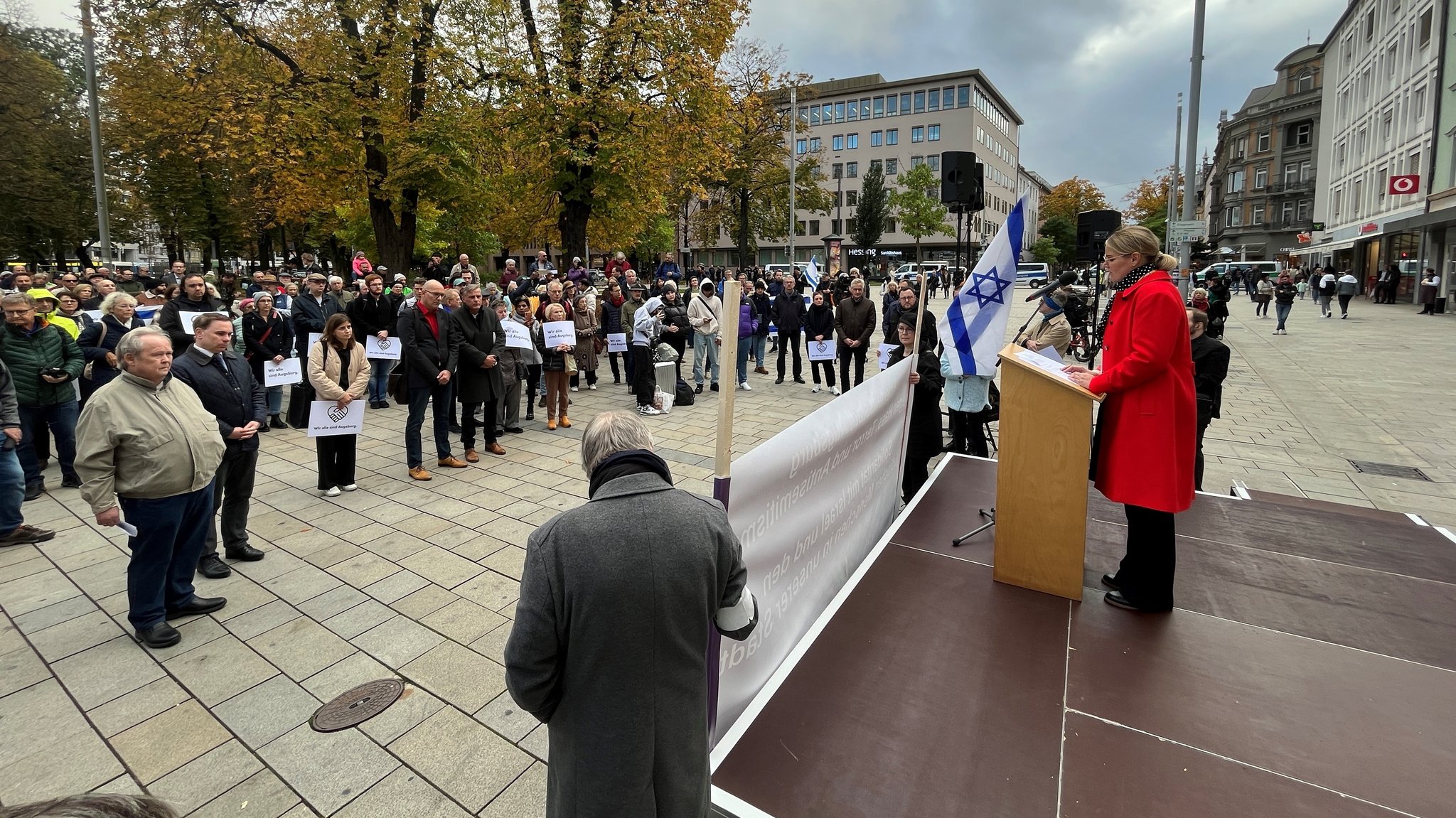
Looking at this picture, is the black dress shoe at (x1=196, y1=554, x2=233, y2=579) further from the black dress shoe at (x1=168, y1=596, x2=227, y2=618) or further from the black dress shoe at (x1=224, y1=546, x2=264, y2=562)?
the black dress shoe at (x1=168, y1=596, x2=227, y2=618)

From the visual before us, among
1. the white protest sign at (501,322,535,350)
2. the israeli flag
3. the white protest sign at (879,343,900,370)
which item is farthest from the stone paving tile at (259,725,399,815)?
the white protest sign at (501,322,535,350)

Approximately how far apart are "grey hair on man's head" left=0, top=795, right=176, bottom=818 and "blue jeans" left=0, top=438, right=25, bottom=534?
6.70 meters

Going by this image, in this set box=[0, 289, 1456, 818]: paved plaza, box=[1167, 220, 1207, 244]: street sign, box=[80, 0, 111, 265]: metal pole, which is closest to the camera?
box=[0, 289, 1456, 818]: paved plaza

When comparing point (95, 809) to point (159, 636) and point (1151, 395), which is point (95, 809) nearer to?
point (1151, 395)

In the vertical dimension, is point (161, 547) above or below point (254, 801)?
above

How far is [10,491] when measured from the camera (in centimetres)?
556

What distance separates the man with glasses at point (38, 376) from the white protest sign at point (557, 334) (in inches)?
188

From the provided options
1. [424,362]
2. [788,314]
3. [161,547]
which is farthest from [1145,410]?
[788,314]

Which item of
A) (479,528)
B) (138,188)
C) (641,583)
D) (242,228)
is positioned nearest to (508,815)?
(641,583)

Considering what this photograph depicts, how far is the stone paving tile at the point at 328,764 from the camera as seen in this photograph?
2902mm

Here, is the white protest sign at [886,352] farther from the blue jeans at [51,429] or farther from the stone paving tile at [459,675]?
the blue jeans at [51,429]

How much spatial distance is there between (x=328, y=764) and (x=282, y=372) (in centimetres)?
629

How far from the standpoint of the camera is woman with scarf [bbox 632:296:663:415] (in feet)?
34.8

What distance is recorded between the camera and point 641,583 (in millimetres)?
1762
